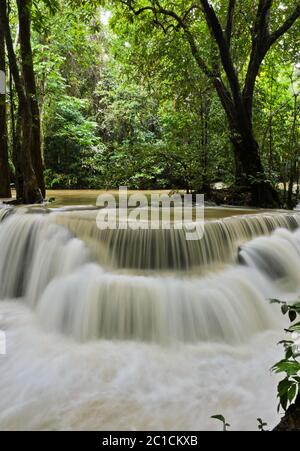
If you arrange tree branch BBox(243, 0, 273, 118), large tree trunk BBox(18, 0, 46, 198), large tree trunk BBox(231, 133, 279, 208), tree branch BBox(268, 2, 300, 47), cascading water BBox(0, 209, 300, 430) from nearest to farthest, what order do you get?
cascading water BBox(0, 209, 300, 430), tree branch BBox(268, 2, 300, 47), tree branch BBox(243, 0, 273, 118), large tree trunk BBox(18, 0, 46, 198), large tree trunk BBox(231, 133, 279, 208)

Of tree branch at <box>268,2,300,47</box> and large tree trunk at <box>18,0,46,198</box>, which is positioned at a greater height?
tree branch at <box>268,2,300,47</box>

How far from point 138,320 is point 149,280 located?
545mm

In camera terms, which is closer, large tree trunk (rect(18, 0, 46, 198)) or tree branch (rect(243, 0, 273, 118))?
tree branch (rect(243, 0, 273, 118))

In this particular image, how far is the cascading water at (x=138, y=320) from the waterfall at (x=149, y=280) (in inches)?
0.6

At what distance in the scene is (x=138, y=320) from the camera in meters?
3.83

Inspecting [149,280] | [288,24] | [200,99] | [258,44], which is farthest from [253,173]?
[149,280]

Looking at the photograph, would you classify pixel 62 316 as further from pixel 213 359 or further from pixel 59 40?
pixel 59 40

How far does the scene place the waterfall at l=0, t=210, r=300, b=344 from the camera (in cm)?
384

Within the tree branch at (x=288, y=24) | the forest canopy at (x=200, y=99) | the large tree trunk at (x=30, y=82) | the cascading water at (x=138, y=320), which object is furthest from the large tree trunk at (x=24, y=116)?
the tree branch at (x=288, y=24)

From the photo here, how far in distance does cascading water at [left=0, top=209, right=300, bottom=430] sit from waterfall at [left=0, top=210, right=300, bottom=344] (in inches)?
0.6

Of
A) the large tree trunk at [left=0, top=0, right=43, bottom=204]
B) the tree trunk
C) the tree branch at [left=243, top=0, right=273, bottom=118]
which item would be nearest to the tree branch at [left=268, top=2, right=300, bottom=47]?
the tree branch at [left=243, top=0, right=273, bottom=118]

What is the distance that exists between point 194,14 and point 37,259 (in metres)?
8.93

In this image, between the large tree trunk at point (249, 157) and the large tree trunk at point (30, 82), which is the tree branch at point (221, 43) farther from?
the large tree trunk at point (30, 82)

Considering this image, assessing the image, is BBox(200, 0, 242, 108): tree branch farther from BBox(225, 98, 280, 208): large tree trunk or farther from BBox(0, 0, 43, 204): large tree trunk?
BBox(0, 0, 43, 204): large tree trunk
